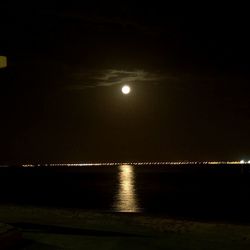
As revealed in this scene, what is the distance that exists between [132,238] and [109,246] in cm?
98

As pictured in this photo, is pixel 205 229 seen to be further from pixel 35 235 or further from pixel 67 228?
pixel 35 235

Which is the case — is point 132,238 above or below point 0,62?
below

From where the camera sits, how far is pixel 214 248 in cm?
791

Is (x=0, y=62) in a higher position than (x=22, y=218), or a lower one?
higher

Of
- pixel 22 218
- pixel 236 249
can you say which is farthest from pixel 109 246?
pixel 22 218

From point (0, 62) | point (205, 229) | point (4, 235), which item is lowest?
point (205, 229)

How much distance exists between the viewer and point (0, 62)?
261 inches

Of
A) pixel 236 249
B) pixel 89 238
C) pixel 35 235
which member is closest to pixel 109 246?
pixel 89 238

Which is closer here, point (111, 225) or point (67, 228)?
point (67, 228)

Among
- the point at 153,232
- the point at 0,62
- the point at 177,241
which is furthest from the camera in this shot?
the point at 153,232

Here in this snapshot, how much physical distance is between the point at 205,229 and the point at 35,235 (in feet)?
15.8

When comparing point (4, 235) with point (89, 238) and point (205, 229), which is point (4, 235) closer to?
point (89, 238)

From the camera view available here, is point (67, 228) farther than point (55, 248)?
Yes

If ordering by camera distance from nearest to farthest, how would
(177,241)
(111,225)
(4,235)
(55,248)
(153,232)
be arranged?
(4,235), (55,248), (177,241), (153,232), (111,225)
